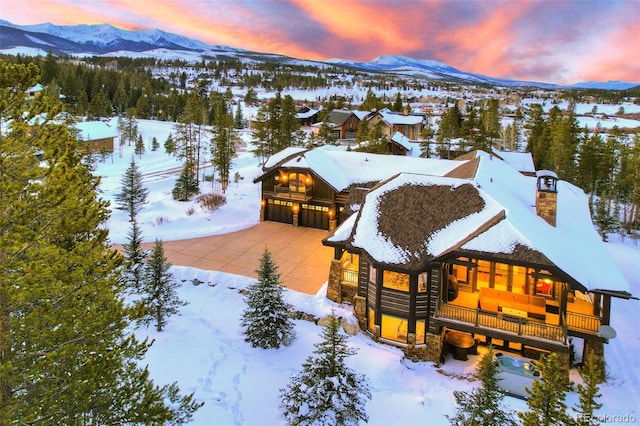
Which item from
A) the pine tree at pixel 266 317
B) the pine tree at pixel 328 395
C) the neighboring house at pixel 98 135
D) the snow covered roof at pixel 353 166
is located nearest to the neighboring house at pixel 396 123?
the neighboring house at pixel 98 135

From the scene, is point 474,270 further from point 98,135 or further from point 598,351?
point 98,135

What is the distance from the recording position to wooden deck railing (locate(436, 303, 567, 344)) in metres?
15.5

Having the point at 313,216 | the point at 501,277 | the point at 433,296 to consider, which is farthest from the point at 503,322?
the point at 313,216

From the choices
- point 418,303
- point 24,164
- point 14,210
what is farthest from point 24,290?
point 418,303

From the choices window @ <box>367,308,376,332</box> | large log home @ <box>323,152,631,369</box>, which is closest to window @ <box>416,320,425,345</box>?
large log home @ <box>323,152,631,369</box>

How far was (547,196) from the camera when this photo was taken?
17.7m

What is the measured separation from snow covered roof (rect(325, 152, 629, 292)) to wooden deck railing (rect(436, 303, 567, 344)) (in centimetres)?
214

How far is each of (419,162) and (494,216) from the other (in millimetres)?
13483

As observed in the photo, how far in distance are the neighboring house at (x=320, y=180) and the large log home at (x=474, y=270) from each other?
917 centimetres

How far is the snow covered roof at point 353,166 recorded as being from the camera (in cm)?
2864

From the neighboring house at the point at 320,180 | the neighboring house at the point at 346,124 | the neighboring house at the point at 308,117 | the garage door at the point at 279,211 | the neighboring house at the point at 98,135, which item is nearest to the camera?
the neighboring house at the point at 320,180

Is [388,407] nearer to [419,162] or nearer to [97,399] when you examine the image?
[97,399]

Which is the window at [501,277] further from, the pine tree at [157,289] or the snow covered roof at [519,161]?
the snow covered roof at [519,161]

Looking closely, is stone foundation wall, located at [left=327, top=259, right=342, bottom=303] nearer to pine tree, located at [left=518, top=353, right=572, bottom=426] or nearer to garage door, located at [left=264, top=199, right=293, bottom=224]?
pine tree, located at [left=518, top=353, right=572, bottom=426]
